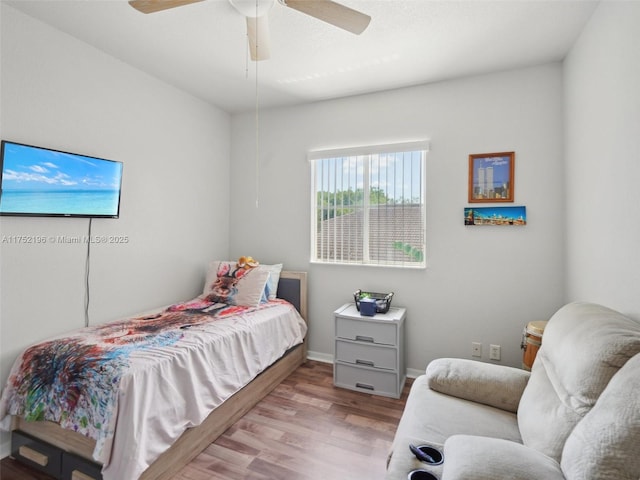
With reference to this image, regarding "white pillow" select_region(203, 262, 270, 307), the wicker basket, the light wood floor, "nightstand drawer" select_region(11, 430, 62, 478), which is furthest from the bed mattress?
the wicker basket

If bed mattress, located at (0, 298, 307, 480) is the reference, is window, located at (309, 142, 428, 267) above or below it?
above

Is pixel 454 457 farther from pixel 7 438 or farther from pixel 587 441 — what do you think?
pixel 7 438

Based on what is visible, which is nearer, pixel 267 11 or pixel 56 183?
pixel 267 11

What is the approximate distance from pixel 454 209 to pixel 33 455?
340 centimetres

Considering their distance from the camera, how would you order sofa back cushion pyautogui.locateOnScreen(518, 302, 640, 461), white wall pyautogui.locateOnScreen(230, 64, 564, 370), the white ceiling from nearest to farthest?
sofa back cushion pyautogui.locateOnScreen(518, 302, 640, 461) < the white ceiling < white wall pyautogui.locateOnScreen(230, 64, 564, 370)

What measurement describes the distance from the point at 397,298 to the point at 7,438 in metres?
3.00

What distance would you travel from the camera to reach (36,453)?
179 cm

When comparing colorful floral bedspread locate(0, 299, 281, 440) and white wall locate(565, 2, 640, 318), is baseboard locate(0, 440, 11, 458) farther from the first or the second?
white wall locate(565, 2, 640, 318)

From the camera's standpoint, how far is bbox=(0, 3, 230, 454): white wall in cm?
203

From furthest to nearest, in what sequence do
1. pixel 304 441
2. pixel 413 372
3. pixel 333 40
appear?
pixel 413 372 < pixel 333 40 < pixel 304 441

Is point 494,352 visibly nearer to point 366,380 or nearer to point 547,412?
point 366,380

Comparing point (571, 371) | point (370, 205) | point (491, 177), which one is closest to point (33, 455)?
point (571, 371)

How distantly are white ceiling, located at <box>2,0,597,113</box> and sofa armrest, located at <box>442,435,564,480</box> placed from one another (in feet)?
7.58

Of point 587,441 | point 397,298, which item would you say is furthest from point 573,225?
point 587,441
